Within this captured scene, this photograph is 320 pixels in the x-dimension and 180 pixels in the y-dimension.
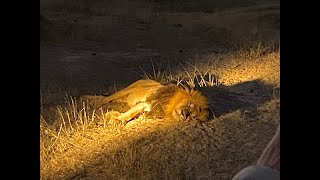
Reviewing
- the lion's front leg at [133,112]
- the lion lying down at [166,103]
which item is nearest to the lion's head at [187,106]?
the lion lying down at [166,103]

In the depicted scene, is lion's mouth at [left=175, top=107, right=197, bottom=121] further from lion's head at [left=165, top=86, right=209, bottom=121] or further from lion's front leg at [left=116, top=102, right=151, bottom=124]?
lion's front leg at [left=116, top=102, right=151, bottom=124]

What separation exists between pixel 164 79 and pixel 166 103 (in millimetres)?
831

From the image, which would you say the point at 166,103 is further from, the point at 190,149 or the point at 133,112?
the point at 190,149

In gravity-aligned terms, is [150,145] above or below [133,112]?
below

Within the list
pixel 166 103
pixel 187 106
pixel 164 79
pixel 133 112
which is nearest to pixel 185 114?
pixel 187 106

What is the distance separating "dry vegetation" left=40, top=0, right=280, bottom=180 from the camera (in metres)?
3.42

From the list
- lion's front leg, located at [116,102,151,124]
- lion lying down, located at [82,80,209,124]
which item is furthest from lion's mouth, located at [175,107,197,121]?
lion's front leg, located at [116,102,151,124]

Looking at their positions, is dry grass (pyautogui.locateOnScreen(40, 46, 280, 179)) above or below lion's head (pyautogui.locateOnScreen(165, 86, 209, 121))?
below

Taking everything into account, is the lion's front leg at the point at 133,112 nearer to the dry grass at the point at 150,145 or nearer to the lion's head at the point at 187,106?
the dry grass at the point at 150,145

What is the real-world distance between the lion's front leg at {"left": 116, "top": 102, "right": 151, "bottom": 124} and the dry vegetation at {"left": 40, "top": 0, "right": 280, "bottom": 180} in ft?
0.16

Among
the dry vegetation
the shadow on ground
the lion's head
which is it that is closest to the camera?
the shadow on ground

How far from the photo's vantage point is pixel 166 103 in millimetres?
4133

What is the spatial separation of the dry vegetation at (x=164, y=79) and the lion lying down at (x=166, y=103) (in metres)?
0.08
